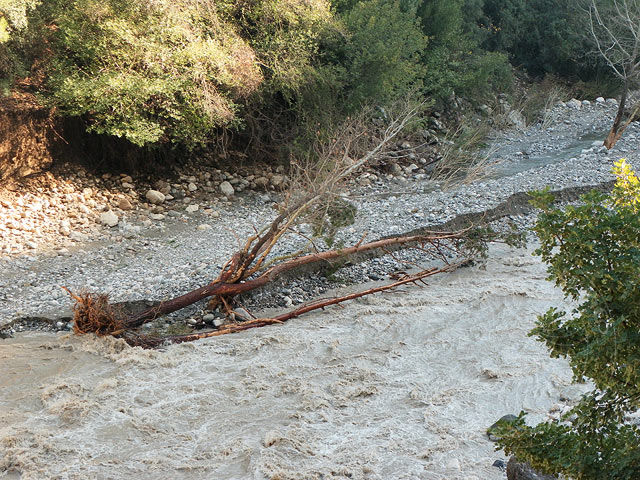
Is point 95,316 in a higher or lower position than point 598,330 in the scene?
lower

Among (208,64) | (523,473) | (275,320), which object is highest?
(208,64)

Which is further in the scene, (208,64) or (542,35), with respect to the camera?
(542,35)

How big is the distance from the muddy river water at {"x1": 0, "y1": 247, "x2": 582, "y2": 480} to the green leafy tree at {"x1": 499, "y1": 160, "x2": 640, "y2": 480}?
1.83 m

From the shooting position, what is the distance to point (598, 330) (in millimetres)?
2615

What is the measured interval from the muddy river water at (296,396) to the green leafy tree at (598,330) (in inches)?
72.1

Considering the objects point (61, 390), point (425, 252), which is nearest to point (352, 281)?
point (425, 252)

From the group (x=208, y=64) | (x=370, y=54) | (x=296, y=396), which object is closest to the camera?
(x=296, y=396)

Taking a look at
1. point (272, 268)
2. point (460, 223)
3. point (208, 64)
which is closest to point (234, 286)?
point (272, 268)

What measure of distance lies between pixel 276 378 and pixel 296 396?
42 cm

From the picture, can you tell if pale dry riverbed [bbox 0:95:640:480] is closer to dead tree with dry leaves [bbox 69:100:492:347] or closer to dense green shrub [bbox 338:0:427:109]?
dead tree with dry leaves [bbox 69:100:492:347]

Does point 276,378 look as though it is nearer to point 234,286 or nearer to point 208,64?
point 234,286

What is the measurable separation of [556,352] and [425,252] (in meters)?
6.86

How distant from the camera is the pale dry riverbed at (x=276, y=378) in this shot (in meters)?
4.96

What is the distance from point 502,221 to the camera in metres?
11.1
